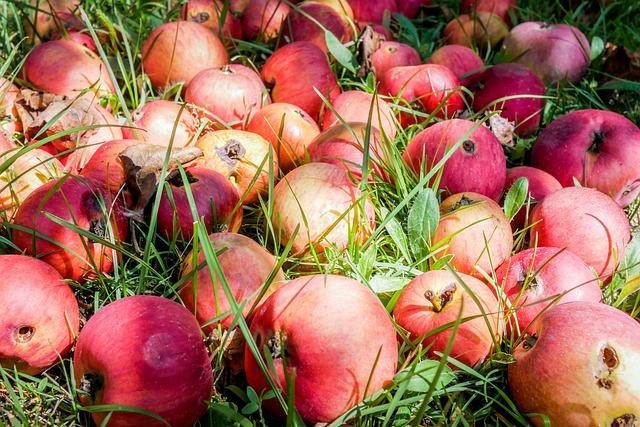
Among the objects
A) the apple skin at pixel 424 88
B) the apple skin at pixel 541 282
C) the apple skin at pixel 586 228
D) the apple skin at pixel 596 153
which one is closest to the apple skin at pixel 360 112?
the apple skin at pixel 424 88

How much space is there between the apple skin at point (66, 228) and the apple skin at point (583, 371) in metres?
1.55

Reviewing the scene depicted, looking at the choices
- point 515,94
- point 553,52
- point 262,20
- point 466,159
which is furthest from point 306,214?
point 553,52

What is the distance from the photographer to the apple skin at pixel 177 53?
11.8ft

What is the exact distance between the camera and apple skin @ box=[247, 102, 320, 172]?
10.4ft

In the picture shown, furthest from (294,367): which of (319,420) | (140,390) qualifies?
(140,390)

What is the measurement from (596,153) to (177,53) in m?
2.21

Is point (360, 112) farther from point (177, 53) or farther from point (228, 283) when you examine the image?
point (228, 283)

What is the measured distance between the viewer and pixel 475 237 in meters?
2.54

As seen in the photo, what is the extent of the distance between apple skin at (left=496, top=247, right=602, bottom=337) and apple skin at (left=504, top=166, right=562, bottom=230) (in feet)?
1.37

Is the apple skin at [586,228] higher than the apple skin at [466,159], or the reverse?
the apple skin at [466,159]

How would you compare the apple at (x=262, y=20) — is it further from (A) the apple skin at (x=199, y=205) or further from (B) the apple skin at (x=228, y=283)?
(B) the apple skin at (x=228, y=283)

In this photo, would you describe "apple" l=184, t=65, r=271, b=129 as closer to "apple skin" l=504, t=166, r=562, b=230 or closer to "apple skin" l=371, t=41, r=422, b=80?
"apple skin" l=371, t=41, r=422, b=80

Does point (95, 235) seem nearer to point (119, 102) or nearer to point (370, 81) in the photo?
point (119, 102)

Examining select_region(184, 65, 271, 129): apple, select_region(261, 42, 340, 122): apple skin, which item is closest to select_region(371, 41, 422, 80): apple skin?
select_region(261, 42, 340, 122): apple skin
